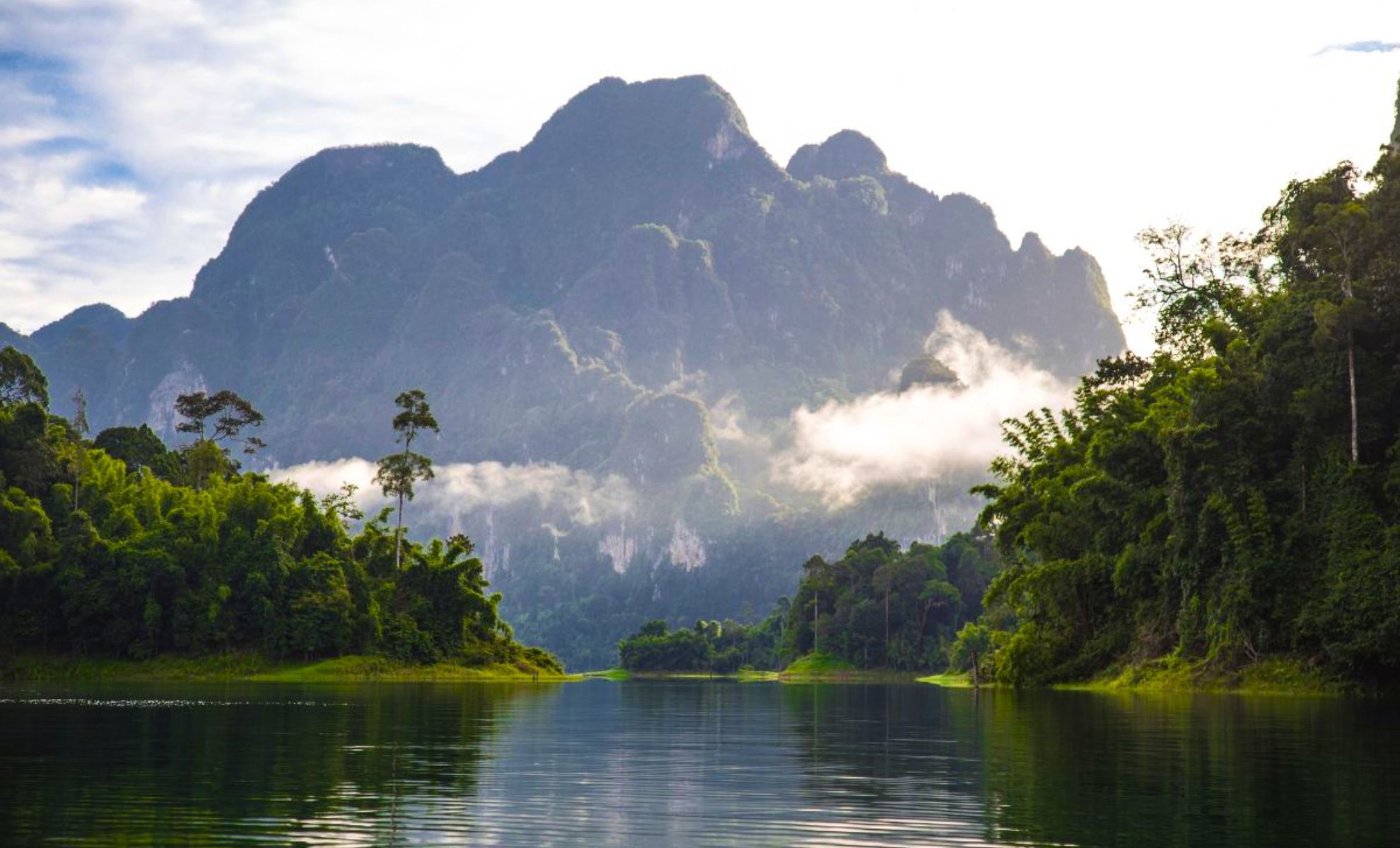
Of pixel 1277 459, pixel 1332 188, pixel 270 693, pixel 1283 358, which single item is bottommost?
pixel 270 693

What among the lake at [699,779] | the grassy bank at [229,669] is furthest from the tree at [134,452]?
the lake at [699,779]

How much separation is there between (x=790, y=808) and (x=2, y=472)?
95.7 metres

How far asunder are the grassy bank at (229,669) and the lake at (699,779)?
181 ft

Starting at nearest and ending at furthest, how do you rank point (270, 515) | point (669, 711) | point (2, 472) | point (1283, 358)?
point (669, 711)
point (1283, 358)
point (2, 472)
point (270, 515)

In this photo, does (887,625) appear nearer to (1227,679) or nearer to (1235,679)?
(1227,679)

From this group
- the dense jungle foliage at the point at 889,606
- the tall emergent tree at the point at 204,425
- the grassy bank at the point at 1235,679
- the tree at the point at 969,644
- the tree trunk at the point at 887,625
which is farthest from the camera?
the dense jungle foliage at the point at 889,606

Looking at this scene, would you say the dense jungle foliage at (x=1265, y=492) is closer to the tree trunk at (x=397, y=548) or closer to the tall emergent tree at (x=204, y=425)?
the tree trunk at (x=397, y=548)

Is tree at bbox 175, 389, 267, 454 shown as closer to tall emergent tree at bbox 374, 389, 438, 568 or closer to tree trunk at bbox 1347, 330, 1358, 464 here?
tall emergent tree at bbox 374, 389, 438, 568

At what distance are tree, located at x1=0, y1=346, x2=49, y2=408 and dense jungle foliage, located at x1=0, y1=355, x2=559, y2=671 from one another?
21.2 feet

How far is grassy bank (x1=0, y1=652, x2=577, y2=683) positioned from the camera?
94625mm

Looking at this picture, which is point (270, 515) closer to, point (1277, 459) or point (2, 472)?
point (2, 472)

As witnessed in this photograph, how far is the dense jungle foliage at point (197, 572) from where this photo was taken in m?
A: 97.5

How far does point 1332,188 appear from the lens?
6931cm

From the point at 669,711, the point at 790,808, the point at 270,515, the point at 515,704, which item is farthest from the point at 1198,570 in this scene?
the point at 270,515
